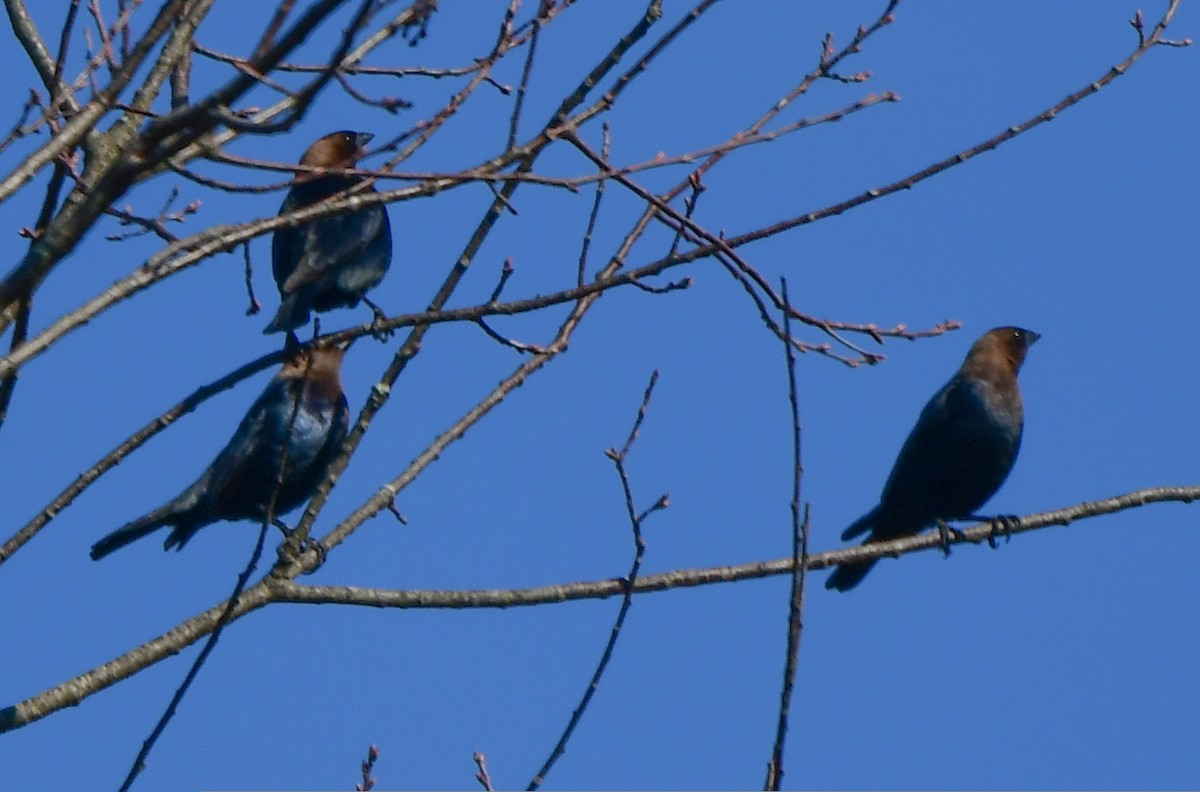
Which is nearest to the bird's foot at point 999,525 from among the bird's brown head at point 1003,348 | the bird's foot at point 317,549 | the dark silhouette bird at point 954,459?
the dark silhouette bird at point 954,459

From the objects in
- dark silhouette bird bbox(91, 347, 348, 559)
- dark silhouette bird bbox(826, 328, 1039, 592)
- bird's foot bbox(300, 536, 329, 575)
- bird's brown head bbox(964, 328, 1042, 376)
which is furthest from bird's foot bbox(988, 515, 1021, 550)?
bird's foot bbox(300, 536, 329, 575)

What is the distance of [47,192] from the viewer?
257 centimetres

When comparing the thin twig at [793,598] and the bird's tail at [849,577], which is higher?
the bird's tail at [849,577]

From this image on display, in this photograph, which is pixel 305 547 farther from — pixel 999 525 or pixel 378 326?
pixel 999 525

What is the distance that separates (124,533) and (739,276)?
2390 millimetres

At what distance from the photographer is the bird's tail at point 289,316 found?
5.06 m

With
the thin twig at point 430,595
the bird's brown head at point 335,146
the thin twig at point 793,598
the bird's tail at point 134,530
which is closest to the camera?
the thin twig at point 793,598

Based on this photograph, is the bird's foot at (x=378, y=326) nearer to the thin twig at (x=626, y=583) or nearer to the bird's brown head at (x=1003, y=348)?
the thin twig at (x=626, y=583)

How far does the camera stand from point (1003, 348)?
676cm

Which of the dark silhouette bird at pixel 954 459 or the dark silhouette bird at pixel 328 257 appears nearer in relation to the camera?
the dark silhouette bird at pixel 328 257

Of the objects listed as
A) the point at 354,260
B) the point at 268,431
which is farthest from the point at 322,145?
the point at 268,431

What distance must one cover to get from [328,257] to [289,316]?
0.40 metres

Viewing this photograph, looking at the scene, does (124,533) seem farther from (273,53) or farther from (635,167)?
(273,53)

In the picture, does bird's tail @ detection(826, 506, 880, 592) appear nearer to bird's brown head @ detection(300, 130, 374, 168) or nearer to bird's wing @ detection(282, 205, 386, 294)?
bird's wing @ detection(282, 205, 386, 294)
